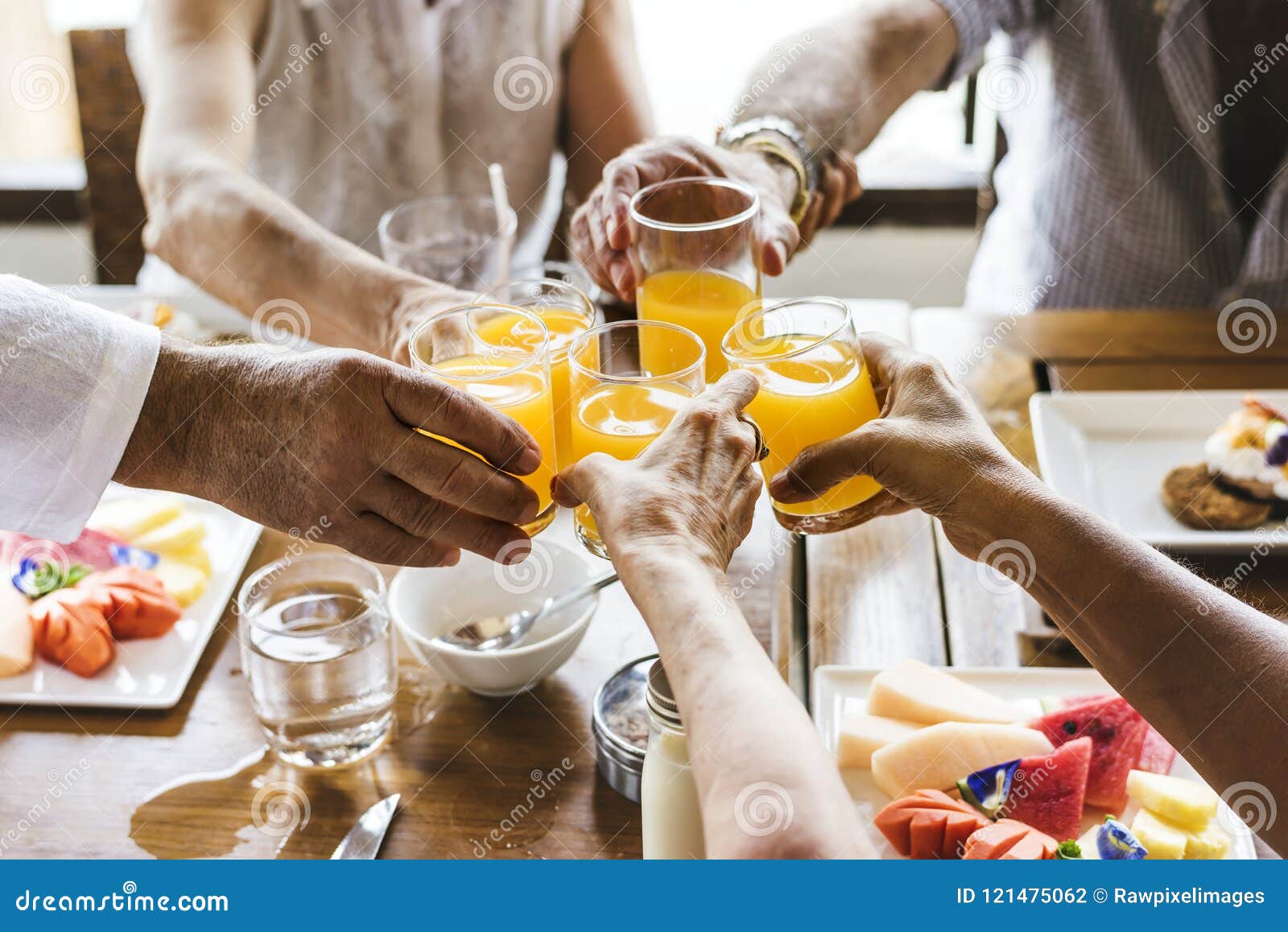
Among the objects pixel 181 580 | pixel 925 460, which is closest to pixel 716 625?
pixel 925 460

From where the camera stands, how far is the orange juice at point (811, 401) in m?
1.28

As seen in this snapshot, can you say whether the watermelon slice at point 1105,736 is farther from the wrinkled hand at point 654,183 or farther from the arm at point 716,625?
the wrinkled hand at point 654,183

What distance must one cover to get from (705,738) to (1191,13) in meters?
2.15

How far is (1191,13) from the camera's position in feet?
7.72

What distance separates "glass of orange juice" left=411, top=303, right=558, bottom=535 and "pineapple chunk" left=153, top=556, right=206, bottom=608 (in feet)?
1.87

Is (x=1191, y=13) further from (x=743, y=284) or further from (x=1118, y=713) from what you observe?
(x=1118, y=713)

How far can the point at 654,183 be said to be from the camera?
5.95 feet
